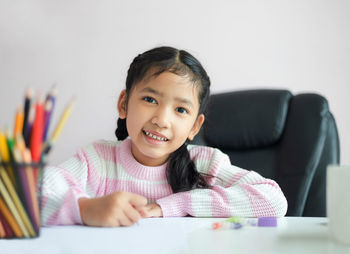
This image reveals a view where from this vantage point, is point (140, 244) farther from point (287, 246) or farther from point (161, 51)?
point (161, 51)

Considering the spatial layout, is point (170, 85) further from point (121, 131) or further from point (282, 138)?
point (282, 138)

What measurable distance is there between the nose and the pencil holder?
0.59 metres

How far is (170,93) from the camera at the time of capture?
1180 mm

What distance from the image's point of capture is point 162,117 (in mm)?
1165

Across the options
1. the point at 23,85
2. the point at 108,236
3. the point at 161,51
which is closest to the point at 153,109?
the point at 161,51

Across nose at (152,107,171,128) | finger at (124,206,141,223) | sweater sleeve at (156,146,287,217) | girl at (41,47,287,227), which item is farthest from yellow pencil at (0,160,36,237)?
nose at (152,107,171,128)

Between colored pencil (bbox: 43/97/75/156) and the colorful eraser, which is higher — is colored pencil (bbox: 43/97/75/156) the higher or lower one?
the higher one

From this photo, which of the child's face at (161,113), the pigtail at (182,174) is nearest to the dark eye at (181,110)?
the child's face at (161,113)

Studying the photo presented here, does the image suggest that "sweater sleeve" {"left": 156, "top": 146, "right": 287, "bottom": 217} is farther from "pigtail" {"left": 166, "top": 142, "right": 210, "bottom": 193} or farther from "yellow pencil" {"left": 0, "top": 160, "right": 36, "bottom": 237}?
"yellow pencil" {"left": 0, "top": 160, "right": 36, "bottom": 237}

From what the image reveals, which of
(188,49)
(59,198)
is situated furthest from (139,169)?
(188,49)

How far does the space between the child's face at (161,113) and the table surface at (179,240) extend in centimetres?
39

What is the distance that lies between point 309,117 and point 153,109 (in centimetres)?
75

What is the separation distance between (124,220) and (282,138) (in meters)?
1.13

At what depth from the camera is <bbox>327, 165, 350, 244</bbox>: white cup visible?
62 cm
